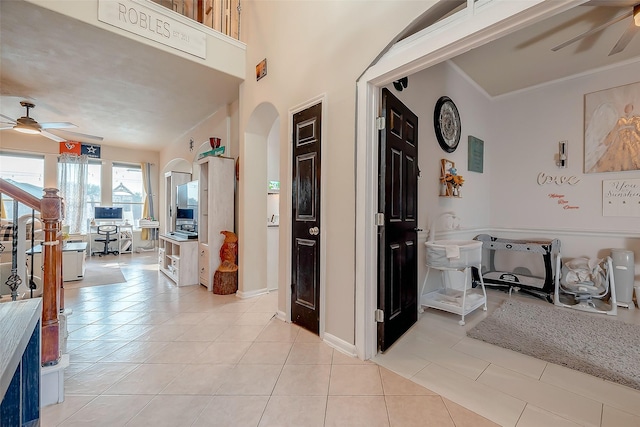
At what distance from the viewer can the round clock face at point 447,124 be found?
343 centimetres

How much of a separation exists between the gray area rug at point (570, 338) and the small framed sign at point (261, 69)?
342 cm

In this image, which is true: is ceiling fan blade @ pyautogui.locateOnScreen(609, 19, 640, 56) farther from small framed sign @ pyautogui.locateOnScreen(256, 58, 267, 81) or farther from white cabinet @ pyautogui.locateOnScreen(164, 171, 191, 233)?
white cabinet @ pyautogui.locateOnScreen(164, 171, 191, 233)

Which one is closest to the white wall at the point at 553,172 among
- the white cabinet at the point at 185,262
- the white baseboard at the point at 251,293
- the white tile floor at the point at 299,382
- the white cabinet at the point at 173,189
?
the white tile floor at the point at 299,382

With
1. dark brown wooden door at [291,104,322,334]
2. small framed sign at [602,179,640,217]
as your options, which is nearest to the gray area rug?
small framed sign at [602,179,640,217]

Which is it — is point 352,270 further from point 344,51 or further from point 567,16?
point 567,16

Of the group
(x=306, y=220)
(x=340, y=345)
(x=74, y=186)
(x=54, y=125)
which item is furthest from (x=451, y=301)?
(x=74, y=186)

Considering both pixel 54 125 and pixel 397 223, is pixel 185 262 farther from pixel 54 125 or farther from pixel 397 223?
pixel 397 223

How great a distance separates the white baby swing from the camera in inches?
125

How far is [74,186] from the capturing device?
705 centimetres

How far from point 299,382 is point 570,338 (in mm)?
2393

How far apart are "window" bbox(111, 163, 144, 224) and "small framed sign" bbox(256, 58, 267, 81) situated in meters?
6.53

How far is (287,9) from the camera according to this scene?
2.89 metres

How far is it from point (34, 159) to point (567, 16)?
9.86 m

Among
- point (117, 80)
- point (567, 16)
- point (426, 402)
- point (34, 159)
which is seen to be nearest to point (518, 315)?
point (426, 402)
